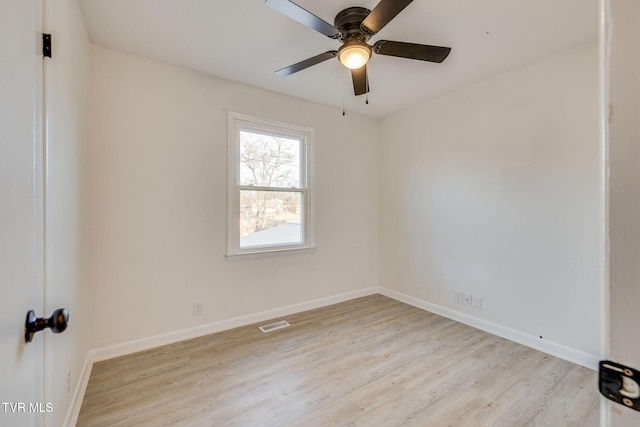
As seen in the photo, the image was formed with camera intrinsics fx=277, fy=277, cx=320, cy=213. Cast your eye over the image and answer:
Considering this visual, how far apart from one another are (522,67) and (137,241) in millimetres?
3871

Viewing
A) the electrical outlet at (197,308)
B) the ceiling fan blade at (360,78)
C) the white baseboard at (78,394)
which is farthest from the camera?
the electrical outlet at (197,308)

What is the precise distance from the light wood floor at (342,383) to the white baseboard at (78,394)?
4 centimetres

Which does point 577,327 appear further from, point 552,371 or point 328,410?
point 328,410

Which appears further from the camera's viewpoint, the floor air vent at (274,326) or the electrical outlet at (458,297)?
the electrical outlet at (458,297)

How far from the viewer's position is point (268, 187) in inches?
126

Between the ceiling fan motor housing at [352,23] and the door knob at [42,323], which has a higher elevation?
the ceiling fan motor housing at [352,23]

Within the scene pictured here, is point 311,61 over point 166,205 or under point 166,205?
over

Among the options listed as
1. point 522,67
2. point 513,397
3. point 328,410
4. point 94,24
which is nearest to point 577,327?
point 513,397

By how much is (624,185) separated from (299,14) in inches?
65.2

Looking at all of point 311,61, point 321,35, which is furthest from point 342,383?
point 321,35

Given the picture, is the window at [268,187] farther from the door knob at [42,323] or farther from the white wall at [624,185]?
the white wall at [624,185]

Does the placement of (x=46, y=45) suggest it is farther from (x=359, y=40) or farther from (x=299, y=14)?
(x=359, y=40)

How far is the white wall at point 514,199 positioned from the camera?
7.47ft

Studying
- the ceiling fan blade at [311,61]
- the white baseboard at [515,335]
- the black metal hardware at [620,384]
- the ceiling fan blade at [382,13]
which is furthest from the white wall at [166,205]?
the black metal hardware at [620,384]
